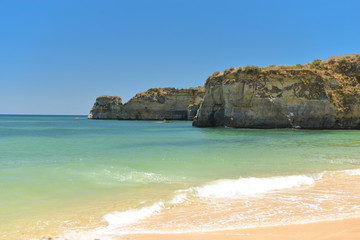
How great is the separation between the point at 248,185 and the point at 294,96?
108 feet

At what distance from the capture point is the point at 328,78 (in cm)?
3844

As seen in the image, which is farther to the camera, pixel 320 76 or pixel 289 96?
pixel 320 76

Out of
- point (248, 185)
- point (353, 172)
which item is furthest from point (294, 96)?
point (248, 185)

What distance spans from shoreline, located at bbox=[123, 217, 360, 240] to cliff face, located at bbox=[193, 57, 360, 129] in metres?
34.7

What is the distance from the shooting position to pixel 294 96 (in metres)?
36.9

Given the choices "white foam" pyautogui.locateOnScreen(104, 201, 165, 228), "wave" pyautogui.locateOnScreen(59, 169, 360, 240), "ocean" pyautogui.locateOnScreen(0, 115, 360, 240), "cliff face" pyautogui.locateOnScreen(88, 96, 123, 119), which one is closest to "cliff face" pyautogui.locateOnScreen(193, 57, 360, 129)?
"ocean" pyautogui.locateOnScreen(0, 115, 360, 240)

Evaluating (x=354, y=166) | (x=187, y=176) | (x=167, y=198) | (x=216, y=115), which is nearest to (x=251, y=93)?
(x=216, y=115)

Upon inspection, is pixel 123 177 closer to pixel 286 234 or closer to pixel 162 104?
pixel 286 234

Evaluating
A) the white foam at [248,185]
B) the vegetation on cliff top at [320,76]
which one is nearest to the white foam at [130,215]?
the white foam at [248,185]

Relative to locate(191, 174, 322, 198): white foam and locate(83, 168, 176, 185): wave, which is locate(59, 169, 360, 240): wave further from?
locate(83, 168, 176, 185): wave

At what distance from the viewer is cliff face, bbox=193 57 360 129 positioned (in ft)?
120

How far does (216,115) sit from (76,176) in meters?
36.5

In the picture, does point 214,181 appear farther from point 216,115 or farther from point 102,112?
point 102,112

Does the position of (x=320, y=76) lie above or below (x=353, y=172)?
above
